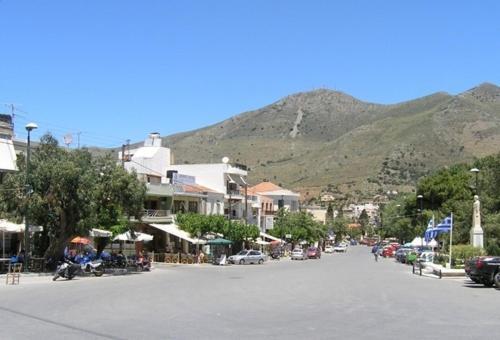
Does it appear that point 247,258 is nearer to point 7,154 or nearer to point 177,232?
point 177,232

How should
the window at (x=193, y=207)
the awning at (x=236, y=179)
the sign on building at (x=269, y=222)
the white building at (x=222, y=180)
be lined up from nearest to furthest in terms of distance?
1. the window at (x=193, y=207)
2. the white building at (x=222, y=180)
3. the awning at (x=236, y=179)
4. the sign on building at (x=269, y=222)

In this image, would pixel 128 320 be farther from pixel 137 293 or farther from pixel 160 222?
pixel 160 222

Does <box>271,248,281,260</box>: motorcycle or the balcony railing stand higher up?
the balcony railing

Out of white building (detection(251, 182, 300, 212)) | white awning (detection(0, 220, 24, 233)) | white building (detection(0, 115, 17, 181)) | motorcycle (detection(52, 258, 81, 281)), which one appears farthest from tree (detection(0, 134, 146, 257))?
white building (detection(251, 182, 300, 212))

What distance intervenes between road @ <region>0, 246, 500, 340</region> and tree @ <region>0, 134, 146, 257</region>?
26.1ft

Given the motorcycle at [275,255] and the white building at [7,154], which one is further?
the motorcycle at [275,255]

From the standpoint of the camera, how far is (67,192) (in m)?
37.0

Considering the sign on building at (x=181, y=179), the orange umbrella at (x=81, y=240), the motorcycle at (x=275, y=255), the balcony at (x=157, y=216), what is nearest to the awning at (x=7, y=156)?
the orange umbrella at (x=81, y=240)

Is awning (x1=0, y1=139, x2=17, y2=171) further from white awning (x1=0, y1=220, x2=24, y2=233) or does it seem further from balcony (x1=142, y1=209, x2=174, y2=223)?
balcony (x1=142, y1=209, x2=174, y2=223)

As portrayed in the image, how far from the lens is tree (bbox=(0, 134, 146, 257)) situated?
36469 mm

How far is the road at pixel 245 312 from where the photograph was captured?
1452 cm

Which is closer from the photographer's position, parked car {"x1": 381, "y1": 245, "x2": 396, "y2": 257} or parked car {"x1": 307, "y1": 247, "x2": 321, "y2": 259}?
parked car {"x1": 307, "y1": 247, "x2": 321, "y2": 259}

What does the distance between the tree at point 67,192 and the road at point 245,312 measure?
26.1ft

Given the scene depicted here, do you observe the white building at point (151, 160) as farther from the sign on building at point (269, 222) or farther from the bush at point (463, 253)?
the bush at point (463, 253)
